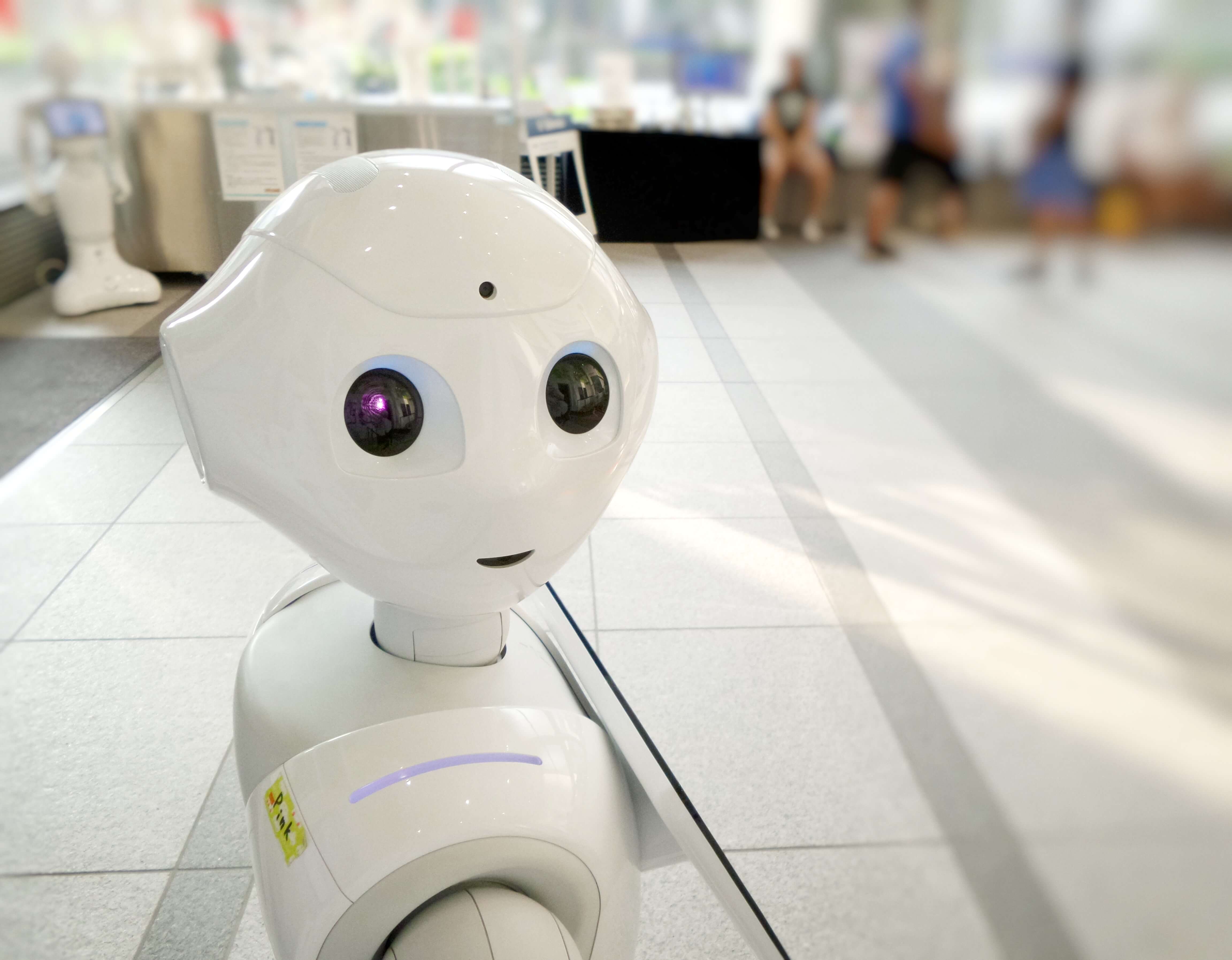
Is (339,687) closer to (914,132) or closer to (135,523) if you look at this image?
(914,132)

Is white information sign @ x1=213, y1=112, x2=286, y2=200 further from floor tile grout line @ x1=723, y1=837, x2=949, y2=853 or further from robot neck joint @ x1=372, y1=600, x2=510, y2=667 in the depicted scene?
floor tile grout line @ x1=723, y1=837, x2=949, y2=853

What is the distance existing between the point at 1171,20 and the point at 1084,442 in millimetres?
125

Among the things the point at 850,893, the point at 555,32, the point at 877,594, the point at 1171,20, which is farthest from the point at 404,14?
the point at 850,893

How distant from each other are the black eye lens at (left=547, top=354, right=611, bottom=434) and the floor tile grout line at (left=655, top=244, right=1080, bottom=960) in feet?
0.65

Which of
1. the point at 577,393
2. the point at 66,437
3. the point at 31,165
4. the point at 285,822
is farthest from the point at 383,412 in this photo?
the point at 66,437

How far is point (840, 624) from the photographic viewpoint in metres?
0.84

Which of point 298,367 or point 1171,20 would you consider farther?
point 298,367

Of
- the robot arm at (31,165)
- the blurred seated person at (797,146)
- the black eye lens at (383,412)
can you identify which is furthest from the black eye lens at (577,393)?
the robot arm at (31,165)

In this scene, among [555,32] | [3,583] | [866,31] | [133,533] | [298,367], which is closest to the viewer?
[866,31]

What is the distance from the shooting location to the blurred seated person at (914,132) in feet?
1.16

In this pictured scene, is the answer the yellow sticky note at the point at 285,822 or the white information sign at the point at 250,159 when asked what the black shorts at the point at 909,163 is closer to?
the yellow sticky note at the point at 285,822

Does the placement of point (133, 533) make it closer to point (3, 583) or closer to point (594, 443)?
point (3, 583)

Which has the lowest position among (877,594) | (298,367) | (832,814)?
(832,814)

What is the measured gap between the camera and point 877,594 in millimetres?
675
